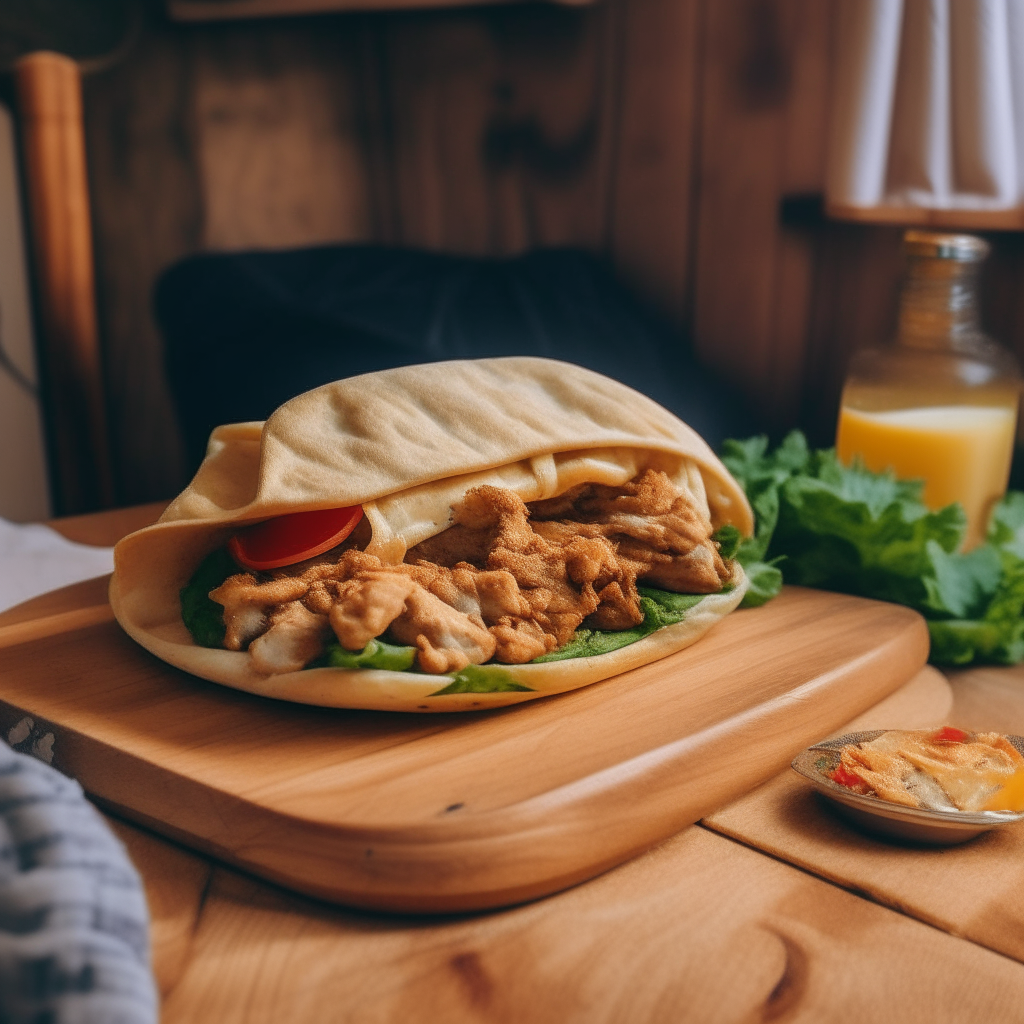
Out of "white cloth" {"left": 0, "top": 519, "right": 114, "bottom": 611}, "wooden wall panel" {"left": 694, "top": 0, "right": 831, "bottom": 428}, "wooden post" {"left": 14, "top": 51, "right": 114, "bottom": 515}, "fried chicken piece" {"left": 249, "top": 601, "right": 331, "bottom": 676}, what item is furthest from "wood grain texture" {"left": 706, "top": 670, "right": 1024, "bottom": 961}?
"wooden post" {"left": 14, "top": 51, "right": 114, "bottom": 515}

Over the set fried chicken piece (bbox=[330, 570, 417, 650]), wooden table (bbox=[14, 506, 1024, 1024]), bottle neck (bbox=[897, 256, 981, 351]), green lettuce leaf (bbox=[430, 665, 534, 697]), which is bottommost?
wooden table (bbox=[14, 506, 1024, 1024])

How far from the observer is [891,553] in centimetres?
174

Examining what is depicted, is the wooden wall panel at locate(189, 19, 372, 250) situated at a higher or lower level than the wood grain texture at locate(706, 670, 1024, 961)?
higher

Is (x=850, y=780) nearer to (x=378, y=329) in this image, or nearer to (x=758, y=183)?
(x=378, y=329)

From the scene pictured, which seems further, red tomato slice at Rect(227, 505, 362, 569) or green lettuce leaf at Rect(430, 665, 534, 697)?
red tomato slice at Rect(227, 505, 362, 569)

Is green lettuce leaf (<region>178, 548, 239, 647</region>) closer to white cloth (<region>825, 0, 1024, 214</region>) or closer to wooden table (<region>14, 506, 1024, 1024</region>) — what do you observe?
wooden table (<region>14, 506, 1024, 1024</region>)

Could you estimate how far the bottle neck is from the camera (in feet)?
6.23

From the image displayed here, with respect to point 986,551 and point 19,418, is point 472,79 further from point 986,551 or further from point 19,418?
point 986,551

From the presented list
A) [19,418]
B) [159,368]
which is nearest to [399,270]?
[159,368]

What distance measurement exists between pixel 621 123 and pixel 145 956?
7.96 ft

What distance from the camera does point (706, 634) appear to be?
1542 mm

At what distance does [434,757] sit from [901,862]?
0.47 m

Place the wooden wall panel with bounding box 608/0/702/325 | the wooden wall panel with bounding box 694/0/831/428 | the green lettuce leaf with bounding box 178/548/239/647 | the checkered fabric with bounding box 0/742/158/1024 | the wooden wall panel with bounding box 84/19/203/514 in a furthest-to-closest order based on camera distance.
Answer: the wooden wall panel with bounding box 84/19/203/514
the wooden wall panel with bounding box 608/0/702/325
the wooden wall panel with bounding box 694/0/831/428
the green lettuce leaf with bounding box 178/548/239/647
the checkered fabric with bounding box 0/742/158/1024

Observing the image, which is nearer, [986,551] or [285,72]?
[986,551]
